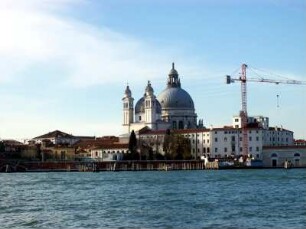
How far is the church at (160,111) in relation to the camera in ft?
290

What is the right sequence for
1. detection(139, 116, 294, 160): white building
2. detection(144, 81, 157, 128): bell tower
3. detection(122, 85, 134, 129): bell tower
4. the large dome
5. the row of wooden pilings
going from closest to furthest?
the row of wooden pilings, detection(139, 116, 294, 160): white building, detection(144, 81, 157, 128): bell tower, the large dome, detection(122, 85, 134, 129): bell tower

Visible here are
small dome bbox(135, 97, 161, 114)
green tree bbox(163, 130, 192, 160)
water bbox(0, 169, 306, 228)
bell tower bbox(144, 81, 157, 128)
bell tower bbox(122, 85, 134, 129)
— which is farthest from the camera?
bell tower bbox(122, 85, 134, 129)

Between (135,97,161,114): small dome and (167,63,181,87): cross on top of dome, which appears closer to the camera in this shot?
(135,97,161,114): small dome

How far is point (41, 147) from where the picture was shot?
288ft

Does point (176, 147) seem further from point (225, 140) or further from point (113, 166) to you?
point (113, 166)

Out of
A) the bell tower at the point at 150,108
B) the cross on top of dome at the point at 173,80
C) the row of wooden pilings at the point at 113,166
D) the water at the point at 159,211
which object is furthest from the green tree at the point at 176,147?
the water at the point at 159,211

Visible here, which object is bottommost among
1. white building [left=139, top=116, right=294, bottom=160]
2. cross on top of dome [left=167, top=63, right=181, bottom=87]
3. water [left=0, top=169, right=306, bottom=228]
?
water [left=0, top=169, right=306, bottom=228]

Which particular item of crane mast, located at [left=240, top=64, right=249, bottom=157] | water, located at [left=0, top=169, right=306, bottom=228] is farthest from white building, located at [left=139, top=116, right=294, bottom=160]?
water, located at [left=0, top=169, right=306, bottom=228]

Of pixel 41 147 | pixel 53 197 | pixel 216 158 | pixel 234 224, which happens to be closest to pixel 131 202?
pixel 53 197

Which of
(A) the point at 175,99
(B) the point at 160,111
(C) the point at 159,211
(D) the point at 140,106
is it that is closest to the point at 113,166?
(B) the point at 160,111

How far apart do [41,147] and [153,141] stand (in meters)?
14.7

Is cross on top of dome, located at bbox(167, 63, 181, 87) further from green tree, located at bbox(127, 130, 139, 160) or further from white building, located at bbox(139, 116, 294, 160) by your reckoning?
green tree, located at bbox(127, 130, 139, 160)

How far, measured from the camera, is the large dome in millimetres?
90062

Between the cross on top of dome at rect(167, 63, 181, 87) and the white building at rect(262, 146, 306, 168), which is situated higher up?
the cross on top of dome at rect(167, 63, 181, 87)
